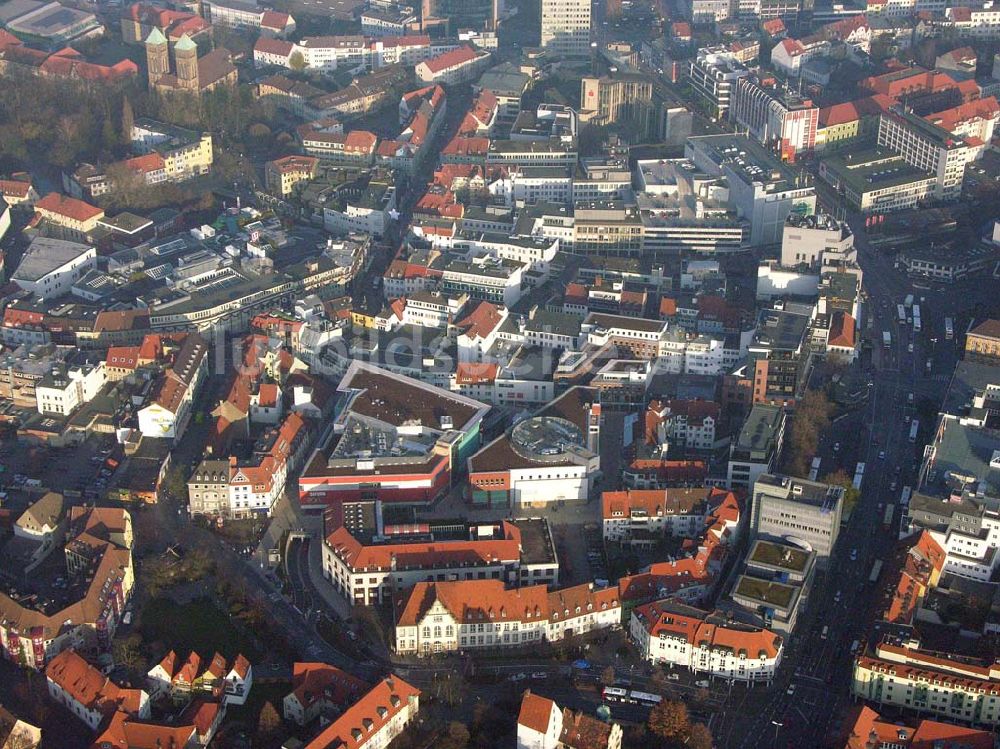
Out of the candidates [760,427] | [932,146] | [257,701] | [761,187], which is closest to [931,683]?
[760,427]

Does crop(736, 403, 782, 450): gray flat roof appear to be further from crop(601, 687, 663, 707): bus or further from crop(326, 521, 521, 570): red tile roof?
crop(601, 687, 663, 707): bus

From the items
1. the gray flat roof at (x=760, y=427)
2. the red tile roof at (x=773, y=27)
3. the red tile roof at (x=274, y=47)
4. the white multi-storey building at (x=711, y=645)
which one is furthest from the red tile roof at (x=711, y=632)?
the red tile roof at (x=274, y=47)

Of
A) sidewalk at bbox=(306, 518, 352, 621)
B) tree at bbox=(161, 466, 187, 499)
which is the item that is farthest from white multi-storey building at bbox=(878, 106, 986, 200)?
tree at bbox=(161, 466, 187, 499)

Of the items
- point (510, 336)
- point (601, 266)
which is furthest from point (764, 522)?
point (601, 266)

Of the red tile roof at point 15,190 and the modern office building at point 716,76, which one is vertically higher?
the modern office building at point 716,76

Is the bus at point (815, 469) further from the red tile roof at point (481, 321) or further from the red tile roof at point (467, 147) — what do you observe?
the red tile roof at point (467, 147)

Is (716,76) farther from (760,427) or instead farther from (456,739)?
(456,739)
